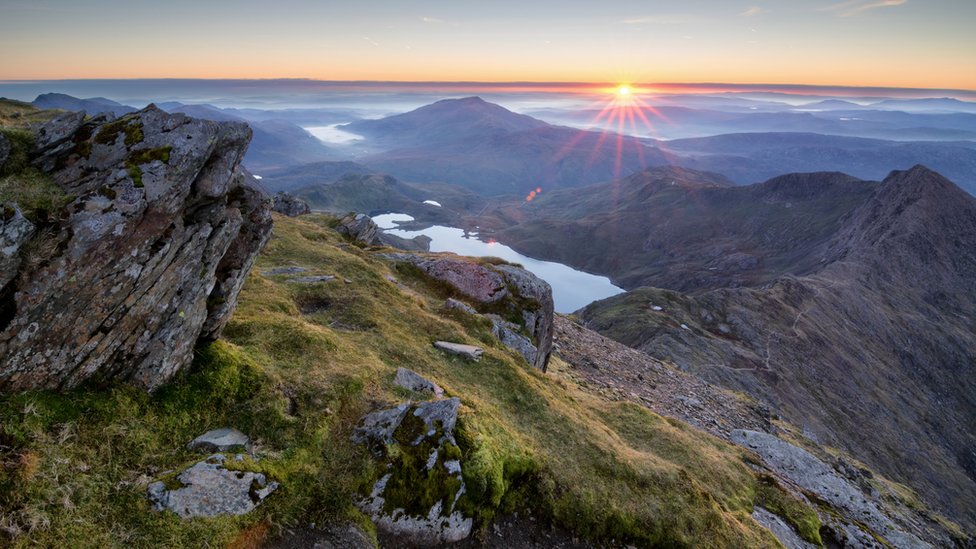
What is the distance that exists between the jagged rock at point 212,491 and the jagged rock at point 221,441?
1.82ft

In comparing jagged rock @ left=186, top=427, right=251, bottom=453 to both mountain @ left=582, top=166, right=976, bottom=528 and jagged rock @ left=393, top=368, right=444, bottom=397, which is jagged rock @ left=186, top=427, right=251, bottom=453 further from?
mountain @ left=582, top=166, right=976, bottom=528

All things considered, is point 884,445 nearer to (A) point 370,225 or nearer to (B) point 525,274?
(B) point 525,274

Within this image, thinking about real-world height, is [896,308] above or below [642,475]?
below

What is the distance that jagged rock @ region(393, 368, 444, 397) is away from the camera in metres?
18.6

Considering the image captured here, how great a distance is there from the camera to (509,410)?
70.6ft

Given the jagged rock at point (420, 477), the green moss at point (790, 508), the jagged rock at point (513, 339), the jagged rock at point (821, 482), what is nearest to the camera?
the jagged rock at point (420, 477)

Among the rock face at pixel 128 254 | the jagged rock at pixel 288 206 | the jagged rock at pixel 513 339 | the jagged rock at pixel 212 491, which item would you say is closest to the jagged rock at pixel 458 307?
the jagged rock at pixel 513 339

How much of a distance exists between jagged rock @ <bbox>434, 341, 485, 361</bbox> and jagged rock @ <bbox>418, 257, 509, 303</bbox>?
1044 centimetres

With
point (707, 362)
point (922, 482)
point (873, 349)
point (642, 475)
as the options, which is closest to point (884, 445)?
point (922, 482)

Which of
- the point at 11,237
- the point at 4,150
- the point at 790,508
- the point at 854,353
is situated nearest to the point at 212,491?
the point at 11,237

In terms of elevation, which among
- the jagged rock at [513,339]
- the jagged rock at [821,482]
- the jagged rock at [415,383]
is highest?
the jagged rock at [415,383]

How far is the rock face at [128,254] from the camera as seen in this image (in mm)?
10875

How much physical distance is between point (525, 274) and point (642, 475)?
72.9 feet

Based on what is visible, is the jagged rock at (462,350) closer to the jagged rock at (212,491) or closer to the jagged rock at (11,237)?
the jagged rock at (212,491)
